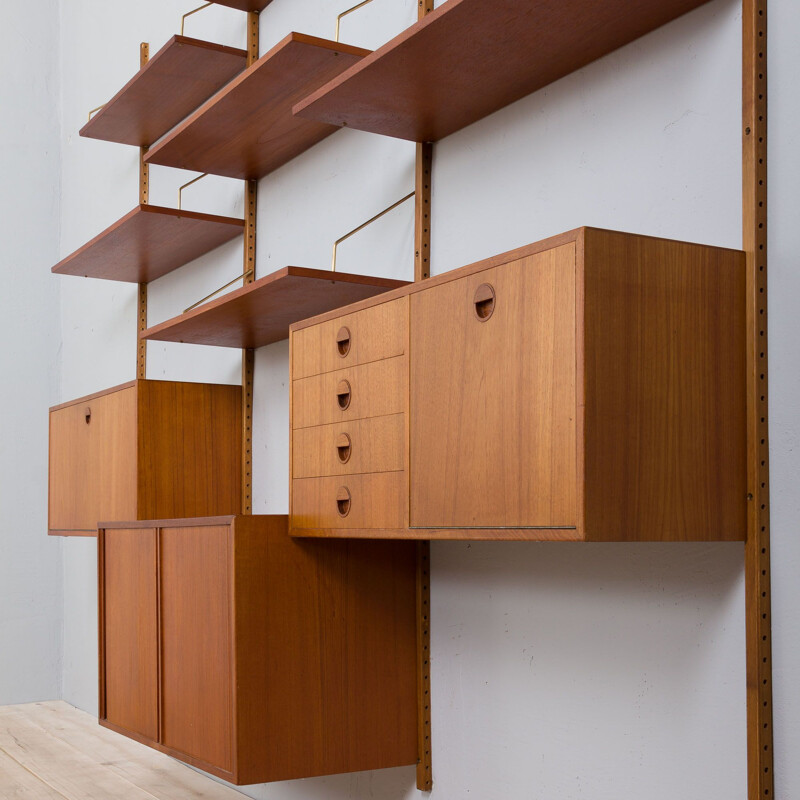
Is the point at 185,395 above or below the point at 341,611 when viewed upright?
above

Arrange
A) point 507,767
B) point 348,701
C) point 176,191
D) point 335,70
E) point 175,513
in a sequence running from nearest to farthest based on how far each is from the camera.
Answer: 1. point 507,767
2. point 348,701
3. point 335,70
4. point 175,513
5. point 176,191

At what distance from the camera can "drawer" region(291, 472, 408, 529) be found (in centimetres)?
155

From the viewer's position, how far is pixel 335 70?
6.85ft

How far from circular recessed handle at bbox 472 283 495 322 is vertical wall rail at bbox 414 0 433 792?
0.60 m

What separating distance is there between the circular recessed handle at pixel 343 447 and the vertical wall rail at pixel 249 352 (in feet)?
3.17

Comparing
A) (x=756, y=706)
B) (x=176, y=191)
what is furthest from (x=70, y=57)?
(x=756, y=706)

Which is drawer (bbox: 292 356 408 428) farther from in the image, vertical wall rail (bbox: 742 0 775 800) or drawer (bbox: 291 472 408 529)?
vertical wall rail (bbox: 742 0 775 800)

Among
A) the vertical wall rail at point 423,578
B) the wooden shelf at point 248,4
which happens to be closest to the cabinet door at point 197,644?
the vertical wall rail at point 423,578

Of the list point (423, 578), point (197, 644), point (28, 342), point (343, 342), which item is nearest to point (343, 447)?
point (343, 342)

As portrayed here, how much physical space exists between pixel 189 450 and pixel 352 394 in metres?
1.03

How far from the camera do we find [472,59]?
62.9 inches

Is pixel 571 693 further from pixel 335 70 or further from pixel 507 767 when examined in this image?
pixel 335 70

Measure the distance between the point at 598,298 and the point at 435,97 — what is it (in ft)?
2.30

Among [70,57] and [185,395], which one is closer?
[185,395]
